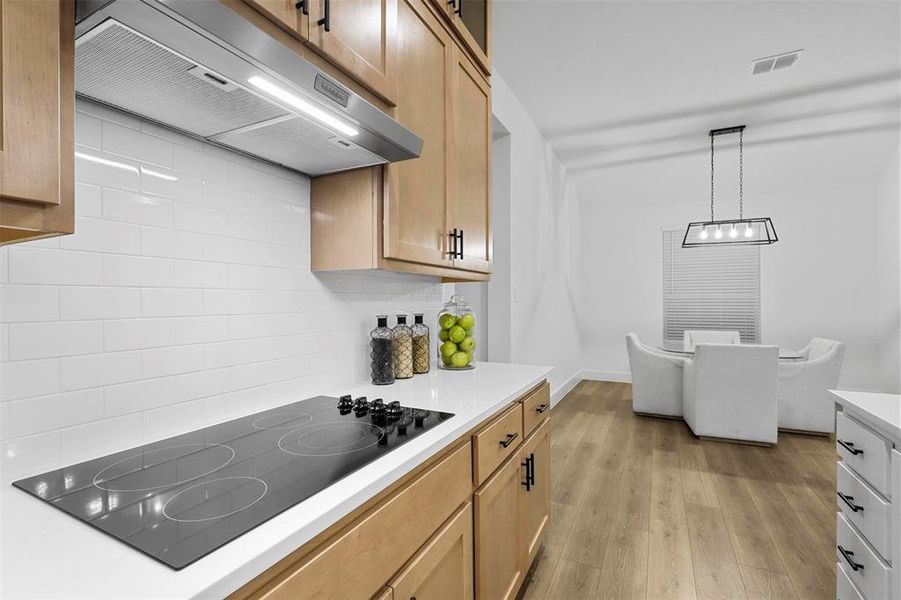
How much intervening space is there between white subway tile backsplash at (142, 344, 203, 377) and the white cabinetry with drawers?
1877 millimetres

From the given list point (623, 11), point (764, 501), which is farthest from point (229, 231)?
point (764, 501)

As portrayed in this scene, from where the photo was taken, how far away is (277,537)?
64cm

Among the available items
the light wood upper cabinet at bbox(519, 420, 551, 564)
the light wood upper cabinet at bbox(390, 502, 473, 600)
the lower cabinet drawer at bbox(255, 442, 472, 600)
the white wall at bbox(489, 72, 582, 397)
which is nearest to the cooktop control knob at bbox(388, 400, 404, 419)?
the lower cabinet drawer at bbox(255, 442, 472, 600)

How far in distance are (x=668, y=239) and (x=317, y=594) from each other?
659cm

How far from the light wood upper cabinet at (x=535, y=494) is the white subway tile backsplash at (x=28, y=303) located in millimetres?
1449

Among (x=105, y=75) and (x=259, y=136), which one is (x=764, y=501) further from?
(x=105, y=75)

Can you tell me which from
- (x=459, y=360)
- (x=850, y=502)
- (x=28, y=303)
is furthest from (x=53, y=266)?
(x=850, y=502)

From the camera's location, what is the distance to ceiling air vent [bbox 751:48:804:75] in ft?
9.75

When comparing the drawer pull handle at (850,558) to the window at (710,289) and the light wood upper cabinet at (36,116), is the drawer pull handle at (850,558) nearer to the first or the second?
the light wood upper cabinet at (36,116)

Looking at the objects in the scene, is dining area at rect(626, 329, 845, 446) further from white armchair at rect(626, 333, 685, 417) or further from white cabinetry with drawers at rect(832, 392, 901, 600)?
white cabinetry with drawers at rect(832, 392, 901, 600)

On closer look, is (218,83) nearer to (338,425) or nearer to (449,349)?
A: (338,425)

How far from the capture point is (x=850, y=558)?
1431 millimetres

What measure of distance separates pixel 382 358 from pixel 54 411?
1.00 meters

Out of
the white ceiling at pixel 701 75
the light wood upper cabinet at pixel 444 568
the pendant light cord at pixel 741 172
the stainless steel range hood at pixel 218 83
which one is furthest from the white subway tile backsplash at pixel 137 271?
the pendant light cord at pixel 741 172
